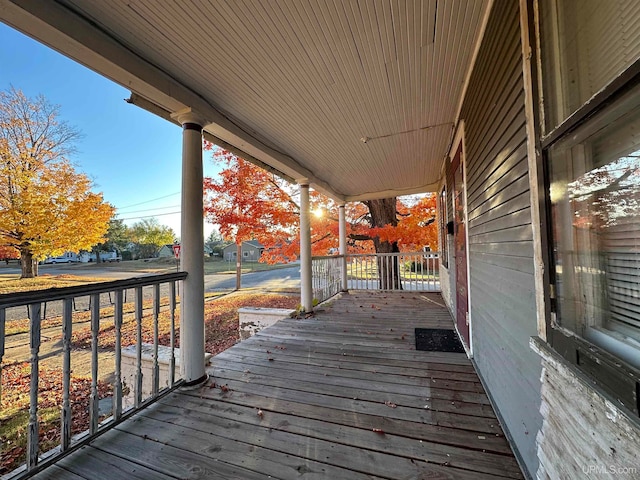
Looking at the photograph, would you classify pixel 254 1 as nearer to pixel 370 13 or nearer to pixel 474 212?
pixel 370 13

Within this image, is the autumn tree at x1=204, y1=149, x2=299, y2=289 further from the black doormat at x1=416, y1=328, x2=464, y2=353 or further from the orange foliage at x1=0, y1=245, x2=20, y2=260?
the black doormat at x1=416, y1=328, x2=464, y2=353

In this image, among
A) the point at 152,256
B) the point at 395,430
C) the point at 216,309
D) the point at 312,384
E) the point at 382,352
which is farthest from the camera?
the point at 152,256

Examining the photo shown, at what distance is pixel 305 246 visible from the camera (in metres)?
4.61

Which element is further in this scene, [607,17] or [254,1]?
[254,1]

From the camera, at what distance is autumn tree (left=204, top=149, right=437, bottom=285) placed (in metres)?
6.54

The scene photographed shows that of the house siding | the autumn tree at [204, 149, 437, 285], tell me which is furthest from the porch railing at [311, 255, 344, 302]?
the house siding

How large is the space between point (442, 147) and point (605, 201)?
11.9 ft

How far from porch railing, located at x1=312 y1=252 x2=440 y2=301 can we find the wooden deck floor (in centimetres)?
348

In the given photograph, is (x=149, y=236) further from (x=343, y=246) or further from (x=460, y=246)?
(x=460, y=246)

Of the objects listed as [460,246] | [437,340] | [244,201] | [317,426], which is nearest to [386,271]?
[437,340]

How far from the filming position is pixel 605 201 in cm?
71

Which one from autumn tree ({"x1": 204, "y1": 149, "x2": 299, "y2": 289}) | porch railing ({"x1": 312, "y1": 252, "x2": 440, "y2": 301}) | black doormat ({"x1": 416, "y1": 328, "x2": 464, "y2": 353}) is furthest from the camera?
autumn tree ({"x1": 204, "y1": 149, "x2": 299, "y2": 289})

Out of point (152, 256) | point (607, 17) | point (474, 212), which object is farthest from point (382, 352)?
point (152, 256)

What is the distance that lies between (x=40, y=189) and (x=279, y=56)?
247 inches
